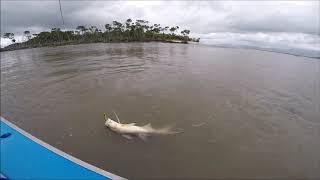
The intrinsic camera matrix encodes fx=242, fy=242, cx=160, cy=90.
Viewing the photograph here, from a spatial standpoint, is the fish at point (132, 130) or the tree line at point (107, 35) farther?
the tree line at point (107, 35)

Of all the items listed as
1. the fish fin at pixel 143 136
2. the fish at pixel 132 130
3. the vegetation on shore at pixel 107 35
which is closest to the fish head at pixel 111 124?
the fish at pixel 132 130

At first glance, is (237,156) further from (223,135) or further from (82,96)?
(82,96)

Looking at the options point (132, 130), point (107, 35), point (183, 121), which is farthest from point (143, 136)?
point (107, 35)

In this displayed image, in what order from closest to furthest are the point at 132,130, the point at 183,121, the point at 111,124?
the point at 132,130, the point at 111,124, the point at 183,121

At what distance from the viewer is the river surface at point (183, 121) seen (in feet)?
18.3

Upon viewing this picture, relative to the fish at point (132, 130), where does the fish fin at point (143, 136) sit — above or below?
below

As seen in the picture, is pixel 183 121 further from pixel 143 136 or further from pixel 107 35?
pixel 107 35

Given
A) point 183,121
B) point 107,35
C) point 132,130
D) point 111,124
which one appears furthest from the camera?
point 107,35

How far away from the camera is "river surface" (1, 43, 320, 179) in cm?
557

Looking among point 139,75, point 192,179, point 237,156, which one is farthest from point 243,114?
point 139,75

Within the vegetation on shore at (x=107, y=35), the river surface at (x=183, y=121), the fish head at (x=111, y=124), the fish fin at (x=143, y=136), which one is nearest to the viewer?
the river surface at (x=183, y=121)

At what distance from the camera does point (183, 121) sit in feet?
25.2

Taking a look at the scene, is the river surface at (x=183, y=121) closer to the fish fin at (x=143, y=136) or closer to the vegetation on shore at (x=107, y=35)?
the fish fin at (x=143, y=136)

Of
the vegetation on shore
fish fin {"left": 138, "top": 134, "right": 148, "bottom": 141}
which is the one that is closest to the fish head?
fish fin {"left": 138, "top": 134, "right": 148, "bottom": 141}
